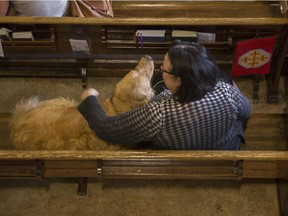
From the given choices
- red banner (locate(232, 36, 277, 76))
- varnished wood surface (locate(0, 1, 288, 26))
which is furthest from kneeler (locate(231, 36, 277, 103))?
varnished wood surface (locate(0, 1, 288, 26))

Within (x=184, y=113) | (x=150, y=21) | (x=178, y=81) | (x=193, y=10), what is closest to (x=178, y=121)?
(x=184, y=113)

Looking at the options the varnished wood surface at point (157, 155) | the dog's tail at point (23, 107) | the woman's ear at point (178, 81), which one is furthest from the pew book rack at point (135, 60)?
the woman's ear at point (178, 81)

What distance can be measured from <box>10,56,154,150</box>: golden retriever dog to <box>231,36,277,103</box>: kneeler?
71cm

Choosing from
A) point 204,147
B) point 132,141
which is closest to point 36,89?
point 132,141

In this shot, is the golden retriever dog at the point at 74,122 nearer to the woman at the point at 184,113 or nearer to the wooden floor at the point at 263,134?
the woman at the point at 184,113

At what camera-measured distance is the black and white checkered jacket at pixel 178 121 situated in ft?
6.05

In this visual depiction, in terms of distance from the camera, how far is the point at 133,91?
7.00ft

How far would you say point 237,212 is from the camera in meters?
2.63

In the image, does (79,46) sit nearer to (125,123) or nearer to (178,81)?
(125,123)

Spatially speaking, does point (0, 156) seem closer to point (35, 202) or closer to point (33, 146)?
point (33, 146)

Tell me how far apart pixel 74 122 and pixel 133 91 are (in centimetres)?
38

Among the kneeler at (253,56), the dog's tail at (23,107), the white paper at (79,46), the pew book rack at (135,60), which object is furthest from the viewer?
the white paper at (79,46)

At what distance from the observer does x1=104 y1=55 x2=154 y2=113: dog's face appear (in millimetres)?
2139

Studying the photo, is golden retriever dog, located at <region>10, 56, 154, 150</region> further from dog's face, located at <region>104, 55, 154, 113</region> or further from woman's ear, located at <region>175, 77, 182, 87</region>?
woman's ear, located at <region>175, 77, 182, 87</region>
